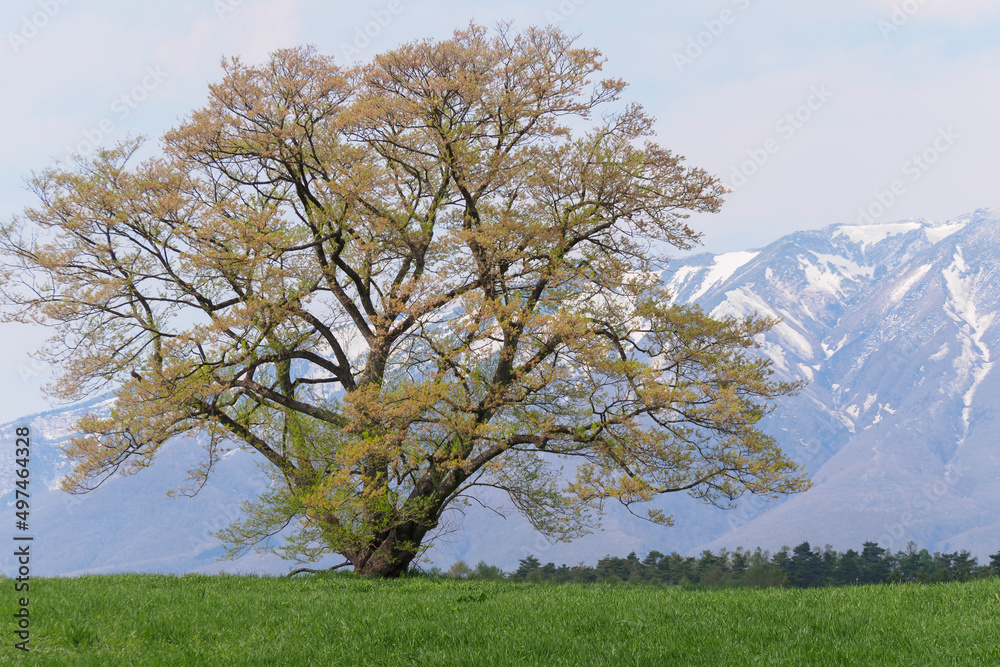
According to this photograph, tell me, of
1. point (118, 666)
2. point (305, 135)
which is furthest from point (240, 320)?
point (118, 666)

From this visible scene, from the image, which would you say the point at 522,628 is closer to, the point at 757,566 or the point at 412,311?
the point at 412,311

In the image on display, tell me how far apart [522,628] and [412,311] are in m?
10.5

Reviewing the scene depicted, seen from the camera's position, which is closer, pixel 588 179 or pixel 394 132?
pixel 588 179

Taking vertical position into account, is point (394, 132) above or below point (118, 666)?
above

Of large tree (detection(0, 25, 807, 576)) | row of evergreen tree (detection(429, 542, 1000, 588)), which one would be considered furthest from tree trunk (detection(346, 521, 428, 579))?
row of evergreen tree (detection(429, 542, 1000, 588))

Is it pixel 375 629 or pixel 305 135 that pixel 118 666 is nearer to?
pixel 375 629

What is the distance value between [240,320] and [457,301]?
5367mm

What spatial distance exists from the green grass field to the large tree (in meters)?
4.88

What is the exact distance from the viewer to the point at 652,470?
57.4ft

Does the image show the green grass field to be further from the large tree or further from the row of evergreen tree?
the row of evergreen tree

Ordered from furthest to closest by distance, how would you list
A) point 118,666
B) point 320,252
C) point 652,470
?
point 320,252
point 652,470
point 118,666

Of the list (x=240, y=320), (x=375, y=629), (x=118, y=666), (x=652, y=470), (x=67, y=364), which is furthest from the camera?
(x=67, y=364)

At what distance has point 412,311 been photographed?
18578 mm

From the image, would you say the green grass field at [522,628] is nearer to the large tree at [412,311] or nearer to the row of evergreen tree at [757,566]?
the large tree at [412,311]
